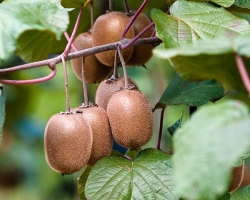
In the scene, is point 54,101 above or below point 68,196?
above

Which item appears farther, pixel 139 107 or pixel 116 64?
pixel 116 64

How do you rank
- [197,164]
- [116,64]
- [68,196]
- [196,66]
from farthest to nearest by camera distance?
[68,196]
[116,64]
[196,66]
[197,164]

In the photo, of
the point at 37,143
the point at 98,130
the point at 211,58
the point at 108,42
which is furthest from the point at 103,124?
the point at 37,143

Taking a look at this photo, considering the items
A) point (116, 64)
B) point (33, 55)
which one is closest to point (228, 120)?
point (116, 64)

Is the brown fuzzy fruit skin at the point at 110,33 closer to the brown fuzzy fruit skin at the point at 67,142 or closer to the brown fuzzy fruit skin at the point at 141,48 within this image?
the brown fuzzy fruit skin at the point at 141,48

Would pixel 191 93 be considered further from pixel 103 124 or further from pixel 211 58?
pixel 211 58

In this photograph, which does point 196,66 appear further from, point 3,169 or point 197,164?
point 3,169

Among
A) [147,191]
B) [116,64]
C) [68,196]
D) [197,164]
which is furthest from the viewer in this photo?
[68,196]

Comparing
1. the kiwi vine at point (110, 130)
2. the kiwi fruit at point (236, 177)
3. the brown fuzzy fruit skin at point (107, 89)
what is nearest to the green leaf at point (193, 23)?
the kiwi vine at point (110, 130)
